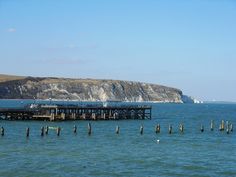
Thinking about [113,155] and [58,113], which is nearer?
[113,155]

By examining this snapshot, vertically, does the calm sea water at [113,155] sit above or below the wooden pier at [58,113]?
below

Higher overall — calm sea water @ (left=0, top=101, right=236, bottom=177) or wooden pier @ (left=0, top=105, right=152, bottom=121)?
wooden pier @ (left=0, top=105, right=152, bottom=121)

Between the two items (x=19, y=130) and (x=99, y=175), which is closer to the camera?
(x=99, y=175)

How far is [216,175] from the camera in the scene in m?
34.7

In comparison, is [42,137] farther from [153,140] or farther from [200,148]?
[200,148]

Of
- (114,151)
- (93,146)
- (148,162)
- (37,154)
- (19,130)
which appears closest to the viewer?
(148,162)

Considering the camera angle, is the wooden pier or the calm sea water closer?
the calm sea water

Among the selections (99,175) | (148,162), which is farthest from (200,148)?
(99,175)

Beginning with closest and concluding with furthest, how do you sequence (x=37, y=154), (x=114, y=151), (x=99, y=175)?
1. (x=99, y=175)
2. (x=37, y=154)
3. (x=114, y=151)

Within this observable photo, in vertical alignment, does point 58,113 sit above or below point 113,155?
above

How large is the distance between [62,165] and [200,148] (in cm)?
1830

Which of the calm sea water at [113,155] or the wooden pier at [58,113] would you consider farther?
the wooden pier at [58,113]

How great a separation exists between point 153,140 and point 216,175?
74.3 feet

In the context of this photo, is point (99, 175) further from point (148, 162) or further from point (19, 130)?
point (19, 130)
